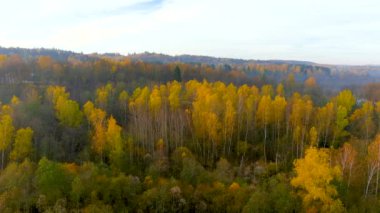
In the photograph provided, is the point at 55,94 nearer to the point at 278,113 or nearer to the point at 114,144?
the point at 114,144

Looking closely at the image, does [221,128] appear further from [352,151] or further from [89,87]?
[89,87]

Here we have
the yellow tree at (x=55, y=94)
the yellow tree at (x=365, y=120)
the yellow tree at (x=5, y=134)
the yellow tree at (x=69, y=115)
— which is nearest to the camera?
the yellow tree at (x=5, y=134)

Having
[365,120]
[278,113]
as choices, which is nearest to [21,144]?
[278,113]

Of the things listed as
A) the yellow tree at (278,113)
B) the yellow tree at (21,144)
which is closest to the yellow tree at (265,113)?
the yellow tree at (278,113)

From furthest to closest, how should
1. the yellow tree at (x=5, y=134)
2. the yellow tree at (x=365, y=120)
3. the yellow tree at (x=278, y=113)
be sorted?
the yellow tree at (x=365, y=120), the yellow tree at (x=278, y=113), the yellow tree at (x=5, y=134)

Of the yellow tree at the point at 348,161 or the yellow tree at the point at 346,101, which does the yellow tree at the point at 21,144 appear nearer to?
the yellow tree at the point at 348,161

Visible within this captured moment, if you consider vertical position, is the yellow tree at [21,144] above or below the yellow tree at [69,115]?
below
